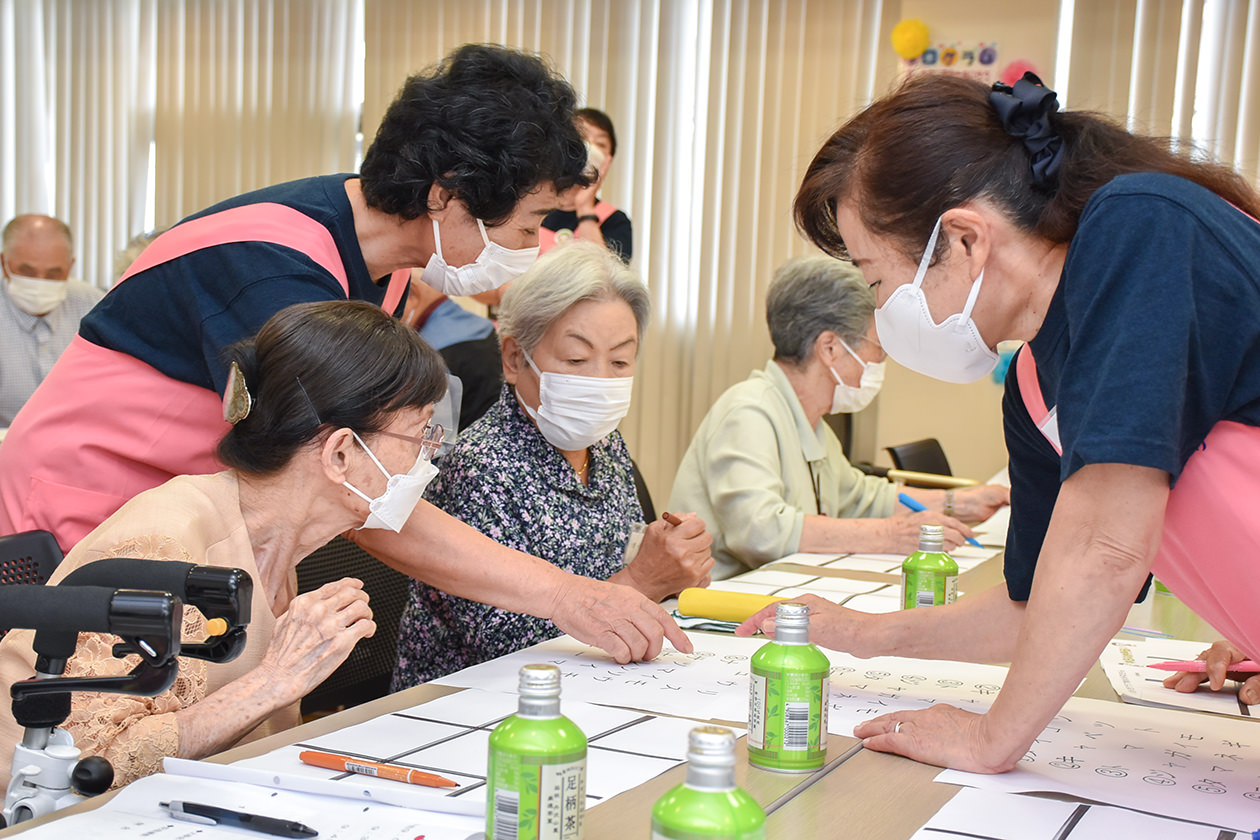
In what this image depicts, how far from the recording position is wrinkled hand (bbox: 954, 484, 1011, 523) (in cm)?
328

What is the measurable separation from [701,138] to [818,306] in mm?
2605

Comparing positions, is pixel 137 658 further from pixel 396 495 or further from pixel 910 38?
pixel 910 38

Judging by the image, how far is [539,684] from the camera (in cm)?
84

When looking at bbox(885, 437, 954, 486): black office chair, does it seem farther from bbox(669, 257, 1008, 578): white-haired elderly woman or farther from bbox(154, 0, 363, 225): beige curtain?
bbox(154, 0, 363, 225): beige curtain

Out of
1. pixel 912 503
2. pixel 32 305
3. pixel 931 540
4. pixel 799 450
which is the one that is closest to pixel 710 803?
pixel 931 540

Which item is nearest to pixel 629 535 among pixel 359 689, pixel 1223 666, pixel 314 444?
pixel 359 689

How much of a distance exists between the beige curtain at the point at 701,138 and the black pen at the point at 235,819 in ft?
14.8

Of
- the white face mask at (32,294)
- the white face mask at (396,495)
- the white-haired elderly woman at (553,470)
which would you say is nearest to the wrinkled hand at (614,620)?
the white face mask at (396,495)

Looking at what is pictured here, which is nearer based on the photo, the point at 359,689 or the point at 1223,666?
the point at 1223,666

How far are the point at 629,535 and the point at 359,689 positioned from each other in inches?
23.3

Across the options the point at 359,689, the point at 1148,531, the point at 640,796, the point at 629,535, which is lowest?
the point at 359,689

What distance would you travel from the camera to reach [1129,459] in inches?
38.7

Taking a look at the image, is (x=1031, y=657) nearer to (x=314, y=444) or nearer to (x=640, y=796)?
(x=640, y=796)

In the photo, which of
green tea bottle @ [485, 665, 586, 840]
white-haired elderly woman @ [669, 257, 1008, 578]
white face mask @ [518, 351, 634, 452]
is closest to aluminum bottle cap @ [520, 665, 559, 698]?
green tea bottle @ [485, 665, 586, 840]
